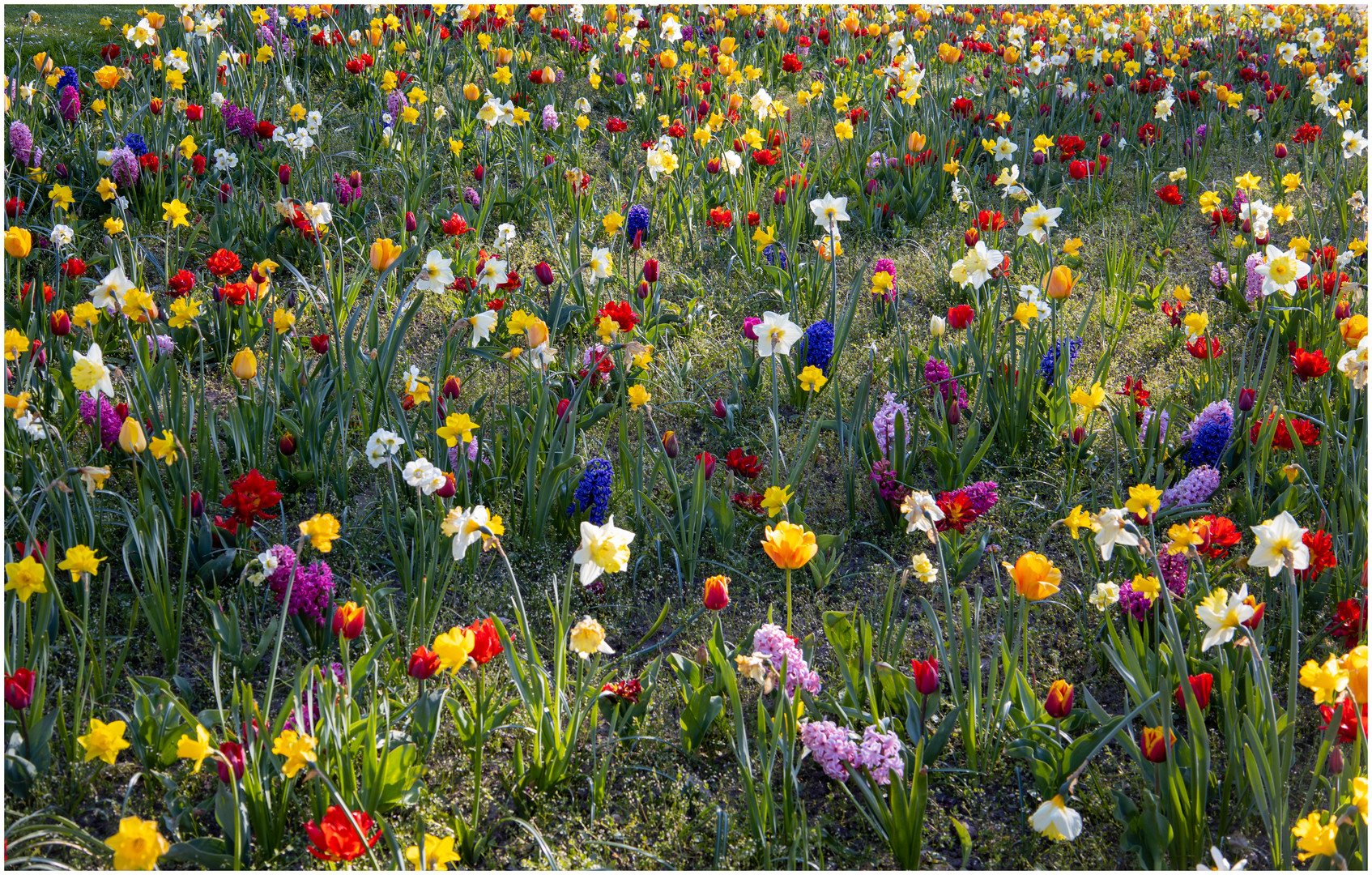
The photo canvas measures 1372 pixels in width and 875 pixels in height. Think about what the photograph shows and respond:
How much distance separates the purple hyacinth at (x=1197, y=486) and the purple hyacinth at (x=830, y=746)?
127cm

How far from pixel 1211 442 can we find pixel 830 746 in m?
1.50

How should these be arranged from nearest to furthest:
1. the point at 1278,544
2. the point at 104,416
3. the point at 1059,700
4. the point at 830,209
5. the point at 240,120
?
the point at 1278,544 → the point at 1059,700 → the point at 104,416 → the point at 830,209 → the point at 240,120

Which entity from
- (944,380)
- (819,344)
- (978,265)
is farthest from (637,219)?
(944,380)

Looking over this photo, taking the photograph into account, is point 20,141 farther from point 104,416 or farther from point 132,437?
point 132,437

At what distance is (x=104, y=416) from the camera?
233 cm

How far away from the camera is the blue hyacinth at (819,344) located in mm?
2916

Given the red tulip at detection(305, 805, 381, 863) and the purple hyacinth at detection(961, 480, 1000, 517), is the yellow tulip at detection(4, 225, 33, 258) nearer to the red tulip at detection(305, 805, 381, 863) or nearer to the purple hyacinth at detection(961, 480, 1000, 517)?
the red tulip at detection(305, 805, 381, 863)

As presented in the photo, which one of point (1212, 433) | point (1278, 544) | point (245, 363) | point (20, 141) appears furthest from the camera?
point (20, 141)

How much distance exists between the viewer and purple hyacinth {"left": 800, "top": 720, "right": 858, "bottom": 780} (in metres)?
1.65

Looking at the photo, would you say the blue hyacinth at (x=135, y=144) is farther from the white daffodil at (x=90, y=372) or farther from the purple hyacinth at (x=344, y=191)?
the white daffodil at (x=90, y=372)

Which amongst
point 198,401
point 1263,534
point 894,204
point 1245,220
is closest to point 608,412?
point 198,401

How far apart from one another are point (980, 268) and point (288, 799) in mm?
2268

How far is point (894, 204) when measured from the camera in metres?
4.32

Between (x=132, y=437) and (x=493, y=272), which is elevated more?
(x=493, y=272)
